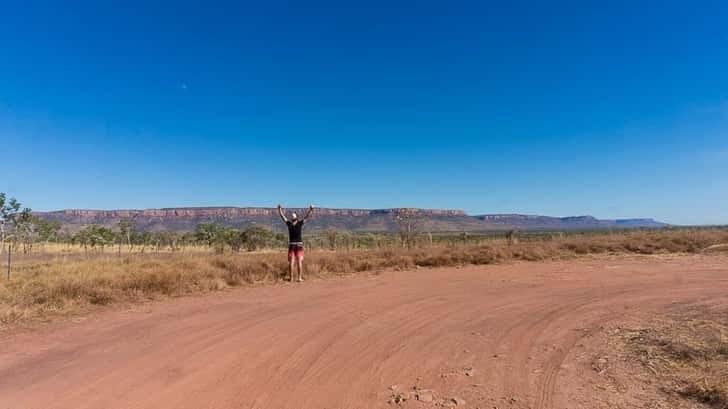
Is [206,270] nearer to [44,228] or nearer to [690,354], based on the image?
[690,354]

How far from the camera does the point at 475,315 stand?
8016 millimetres

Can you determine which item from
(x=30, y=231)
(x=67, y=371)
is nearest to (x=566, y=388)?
(x=67, y=371)

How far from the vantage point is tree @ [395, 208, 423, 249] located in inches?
1030

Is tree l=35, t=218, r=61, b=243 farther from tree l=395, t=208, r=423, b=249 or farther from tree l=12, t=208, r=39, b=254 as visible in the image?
tree l=395, t=208, r=423, b=249

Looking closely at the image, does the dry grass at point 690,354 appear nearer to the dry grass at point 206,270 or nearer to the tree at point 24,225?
the dry grass at point 206,270

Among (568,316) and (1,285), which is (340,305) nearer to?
(568,316)

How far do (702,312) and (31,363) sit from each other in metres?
10.9

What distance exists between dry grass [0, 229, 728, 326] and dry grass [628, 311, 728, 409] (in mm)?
9580

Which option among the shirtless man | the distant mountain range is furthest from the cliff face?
the shirtless man

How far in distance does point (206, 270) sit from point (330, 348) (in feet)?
25.6

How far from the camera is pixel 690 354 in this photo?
5211 mm

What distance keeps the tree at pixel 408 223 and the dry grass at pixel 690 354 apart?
17.4 m

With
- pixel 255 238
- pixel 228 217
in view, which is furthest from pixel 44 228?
pixel 228 217

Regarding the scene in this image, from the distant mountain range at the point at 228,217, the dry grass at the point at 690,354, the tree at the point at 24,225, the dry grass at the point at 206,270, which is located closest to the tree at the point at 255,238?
the tree at the point at 24,225
